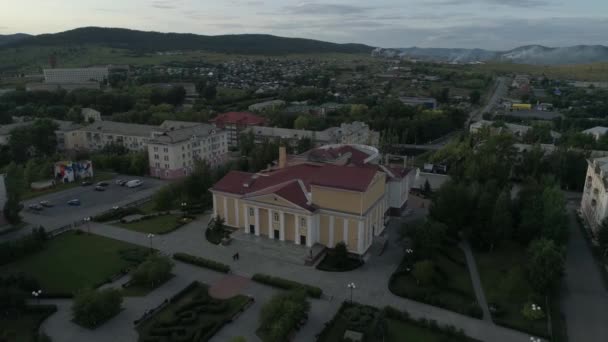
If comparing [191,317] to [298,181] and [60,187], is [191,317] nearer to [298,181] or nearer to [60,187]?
[298,181]

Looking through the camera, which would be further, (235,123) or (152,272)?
(235,123)

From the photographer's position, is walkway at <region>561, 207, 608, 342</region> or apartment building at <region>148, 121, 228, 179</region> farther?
apartment building at <region>148, 121, 228, 179</region>

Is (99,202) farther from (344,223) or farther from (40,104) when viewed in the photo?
(40,104)

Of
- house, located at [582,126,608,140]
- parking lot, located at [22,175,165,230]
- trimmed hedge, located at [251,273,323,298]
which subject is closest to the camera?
trimmed hedge, located at [251,273,323,298]

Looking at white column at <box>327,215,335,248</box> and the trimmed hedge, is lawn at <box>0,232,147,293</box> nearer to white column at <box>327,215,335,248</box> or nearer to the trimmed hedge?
the trimmed hedge

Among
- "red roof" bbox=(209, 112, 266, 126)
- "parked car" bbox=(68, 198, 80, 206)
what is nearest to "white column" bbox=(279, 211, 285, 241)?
"parked car" bbox=(68, 198, 80, 206)

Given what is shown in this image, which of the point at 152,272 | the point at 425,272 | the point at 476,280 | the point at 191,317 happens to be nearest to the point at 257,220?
the point at 152,272

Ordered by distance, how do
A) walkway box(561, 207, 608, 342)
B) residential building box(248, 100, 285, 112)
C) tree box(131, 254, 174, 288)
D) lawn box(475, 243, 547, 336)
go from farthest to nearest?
residential building box(248, 100, 285, 112)
tree box(131, 254, 174, 288)
lawn box(475, 243, 547, 336)
walkway box(561, 207, 608, 342)
